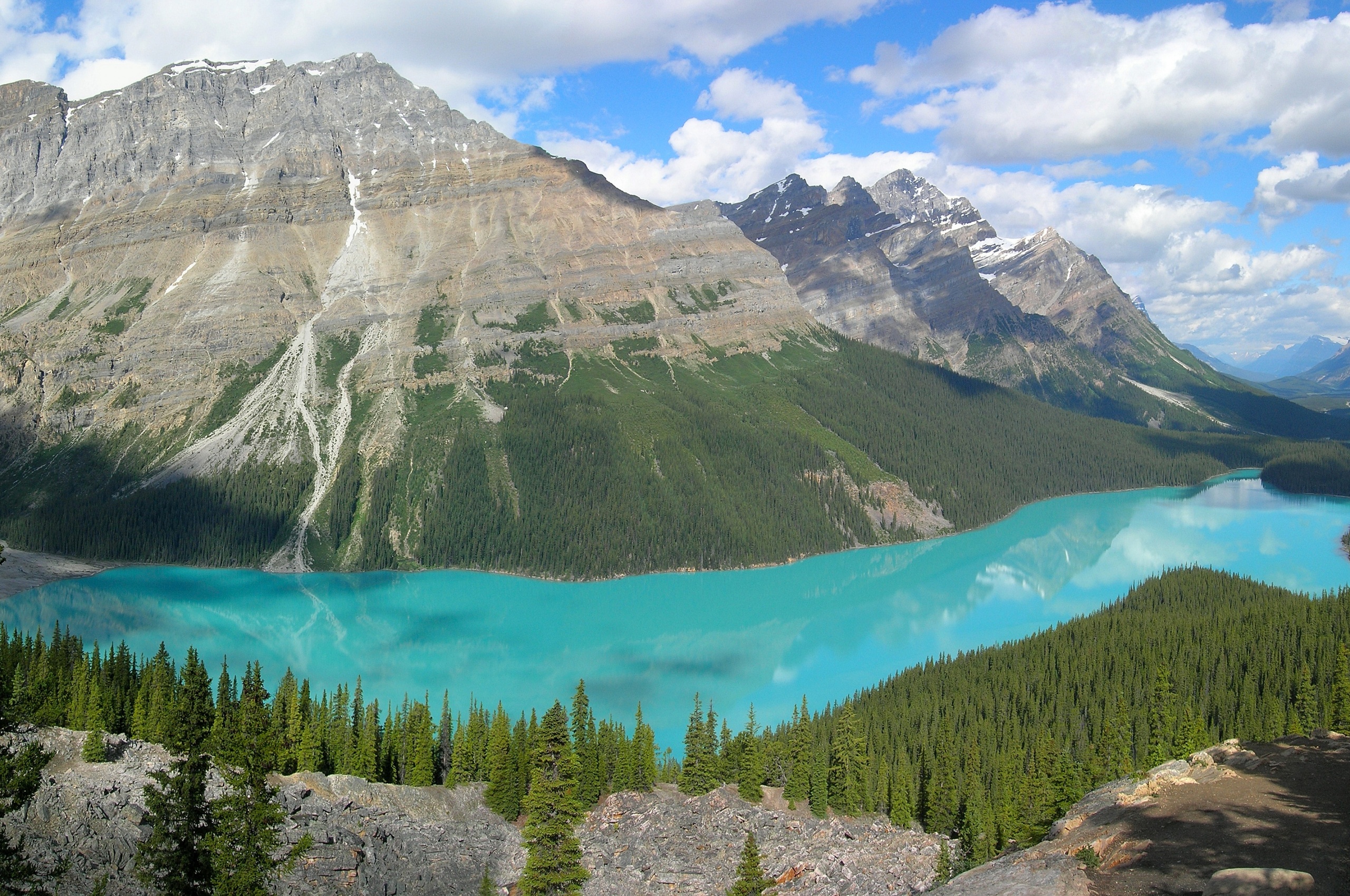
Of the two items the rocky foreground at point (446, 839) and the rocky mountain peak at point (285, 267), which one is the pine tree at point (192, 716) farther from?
the rocky mountain peak at point (285, 267)

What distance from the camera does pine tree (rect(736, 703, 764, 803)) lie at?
48.7m

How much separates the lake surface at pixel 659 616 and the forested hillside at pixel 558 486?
505cm

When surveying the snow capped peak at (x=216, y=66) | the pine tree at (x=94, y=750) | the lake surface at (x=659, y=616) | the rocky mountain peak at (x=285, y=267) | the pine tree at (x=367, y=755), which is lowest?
the pine tree at (x=367, y=755)

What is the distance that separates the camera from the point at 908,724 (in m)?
64.2

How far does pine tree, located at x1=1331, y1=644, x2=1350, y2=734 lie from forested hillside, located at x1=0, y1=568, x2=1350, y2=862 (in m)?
0.26

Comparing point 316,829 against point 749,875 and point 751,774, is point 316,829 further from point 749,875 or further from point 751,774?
point 751,774

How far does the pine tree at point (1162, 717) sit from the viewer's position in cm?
5347

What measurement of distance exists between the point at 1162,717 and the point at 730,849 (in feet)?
113

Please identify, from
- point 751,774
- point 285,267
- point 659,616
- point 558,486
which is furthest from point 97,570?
point 751,774

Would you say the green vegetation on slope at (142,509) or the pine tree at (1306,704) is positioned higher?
the green vegetation on slope at (142,509)

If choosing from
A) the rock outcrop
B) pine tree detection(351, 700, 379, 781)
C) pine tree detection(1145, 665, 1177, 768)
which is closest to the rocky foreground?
pine tree detection(351, 700, 379, 781)

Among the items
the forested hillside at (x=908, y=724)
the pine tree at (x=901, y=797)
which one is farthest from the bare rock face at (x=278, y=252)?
the pine tree at (x=901, y=797)

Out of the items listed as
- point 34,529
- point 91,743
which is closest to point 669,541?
point 34,529

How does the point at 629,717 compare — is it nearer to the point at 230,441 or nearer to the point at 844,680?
the point at 844,680
